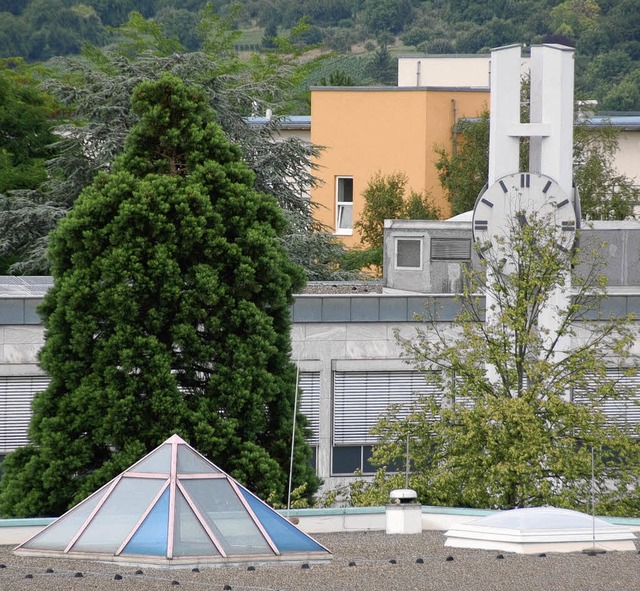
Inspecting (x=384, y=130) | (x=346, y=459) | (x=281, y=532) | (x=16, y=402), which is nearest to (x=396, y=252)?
(x=346, y=459)

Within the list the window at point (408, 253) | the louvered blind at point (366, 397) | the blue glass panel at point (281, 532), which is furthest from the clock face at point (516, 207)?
the blue glass panel at point (281, 532)

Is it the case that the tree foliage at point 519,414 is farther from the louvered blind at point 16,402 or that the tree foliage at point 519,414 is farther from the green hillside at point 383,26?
the green hillside at point 383,26

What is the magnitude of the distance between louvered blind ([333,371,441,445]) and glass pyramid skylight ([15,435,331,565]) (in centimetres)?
1048

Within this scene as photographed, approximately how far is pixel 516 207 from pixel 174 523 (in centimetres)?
1003

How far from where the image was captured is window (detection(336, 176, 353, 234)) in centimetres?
6462

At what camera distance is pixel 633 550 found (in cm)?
1543

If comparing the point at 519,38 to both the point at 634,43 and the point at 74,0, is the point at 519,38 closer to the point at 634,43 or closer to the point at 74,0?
the point at 634,43

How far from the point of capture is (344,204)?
6494 centimetres

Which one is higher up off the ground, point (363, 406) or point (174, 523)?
point (363, 406)

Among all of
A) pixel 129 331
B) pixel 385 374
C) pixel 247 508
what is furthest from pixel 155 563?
pixel 385 374

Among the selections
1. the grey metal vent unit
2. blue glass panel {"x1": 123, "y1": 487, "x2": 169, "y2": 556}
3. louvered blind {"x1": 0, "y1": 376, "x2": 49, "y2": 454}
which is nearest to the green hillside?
the grey metal vent unit

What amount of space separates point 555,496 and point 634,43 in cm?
12301

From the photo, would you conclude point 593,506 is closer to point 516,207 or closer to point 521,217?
point 521,217

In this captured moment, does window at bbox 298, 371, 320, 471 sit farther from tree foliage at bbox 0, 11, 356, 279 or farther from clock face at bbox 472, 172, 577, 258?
tree foliage at bbox 0, 11, 356, 279
